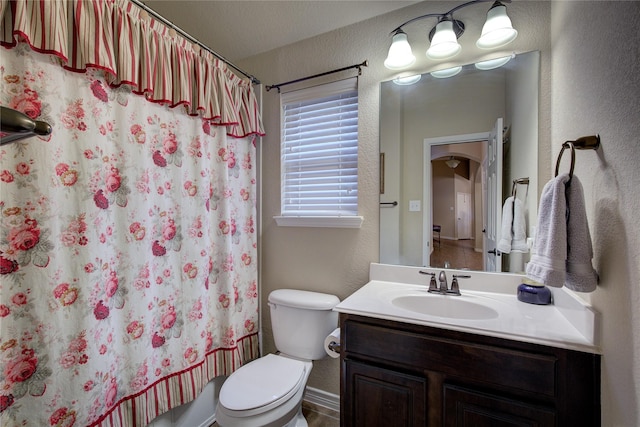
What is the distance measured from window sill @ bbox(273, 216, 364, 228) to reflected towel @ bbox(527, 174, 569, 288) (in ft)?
2.91

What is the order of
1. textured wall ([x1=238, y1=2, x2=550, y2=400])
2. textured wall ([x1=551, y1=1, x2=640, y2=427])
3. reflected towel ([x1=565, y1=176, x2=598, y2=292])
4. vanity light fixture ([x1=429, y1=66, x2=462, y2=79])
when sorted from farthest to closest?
vanity light fixture ([x1=429, y1=66, x2=462, y2=79]) < textured wall ([x1=238, y1=2, x2=550, y2=400]) < reflected towel ([x1=565, y1=176, x2=598, y2=292]) < textured wall ([x1=551, y1=1, x2=640, y2=427])

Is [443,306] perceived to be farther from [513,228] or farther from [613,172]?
[613,172]

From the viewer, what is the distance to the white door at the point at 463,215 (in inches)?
58.0

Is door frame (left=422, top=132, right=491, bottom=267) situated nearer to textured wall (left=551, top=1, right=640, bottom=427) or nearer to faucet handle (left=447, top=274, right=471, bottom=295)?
faucet handle (left=447, top=274, right=471, bottom=295)

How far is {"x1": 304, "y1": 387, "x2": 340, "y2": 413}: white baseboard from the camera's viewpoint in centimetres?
171

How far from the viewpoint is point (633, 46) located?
2.07ft

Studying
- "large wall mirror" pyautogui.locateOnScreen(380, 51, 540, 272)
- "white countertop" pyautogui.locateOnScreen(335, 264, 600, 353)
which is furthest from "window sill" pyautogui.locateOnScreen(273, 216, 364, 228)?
"white countertop" pyautogui.locateOnScreen(335, 264, 600, 353)

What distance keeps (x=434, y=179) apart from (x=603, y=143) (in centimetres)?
76

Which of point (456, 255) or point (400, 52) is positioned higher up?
point (400, 52)

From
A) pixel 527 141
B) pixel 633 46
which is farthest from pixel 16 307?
pixel 527 141

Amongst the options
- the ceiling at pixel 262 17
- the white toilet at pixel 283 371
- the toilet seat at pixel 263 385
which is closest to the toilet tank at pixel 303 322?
the white toilet at pixel 283 371

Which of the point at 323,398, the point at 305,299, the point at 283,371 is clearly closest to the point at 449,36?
the point at 305,299

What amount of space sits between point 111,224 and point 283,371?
1.07 m

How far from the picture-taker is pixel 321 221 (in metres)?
1.74
